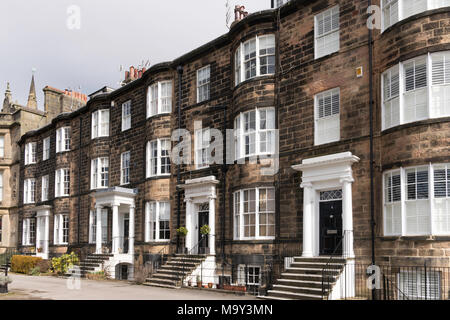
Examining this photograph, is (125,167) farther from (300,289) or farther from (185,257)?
(300,289)

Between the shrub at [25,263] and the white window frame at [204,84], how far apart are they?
15102 mm

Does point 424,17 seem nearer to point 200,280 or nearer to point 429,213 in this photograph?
point 429,213

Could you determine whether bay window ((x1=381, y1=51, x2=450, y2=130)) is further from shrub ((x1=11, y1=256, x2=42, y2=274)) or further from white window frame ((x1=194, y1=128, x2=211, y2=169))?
shrub ((x1=11, y1=256, x2=42, y2=274))

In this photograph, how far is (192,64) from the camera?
24594mm

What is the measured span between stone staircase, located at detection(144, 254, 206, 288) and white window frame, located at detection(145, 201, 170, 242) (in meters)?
Answer: 2.30

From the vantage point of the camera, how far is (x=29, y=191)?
126 ft

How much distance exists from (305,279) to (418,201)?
14.5 ft

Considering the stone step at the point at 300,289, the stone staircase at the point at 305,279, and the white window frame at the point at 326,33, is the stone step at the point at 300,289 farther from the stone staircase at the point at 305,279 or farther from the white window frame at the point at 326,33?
the white window frame at the point at 326,33

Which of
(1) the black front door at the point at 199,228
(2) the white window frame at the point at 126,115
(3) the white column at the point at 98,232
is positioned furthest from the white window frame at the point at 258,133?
(3) the white column at the point at 98,232

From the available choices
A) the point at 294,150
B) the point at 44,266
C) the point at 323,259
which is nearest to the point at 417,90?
the point at 294,150

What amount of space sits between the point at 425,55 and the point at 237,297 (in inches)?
398

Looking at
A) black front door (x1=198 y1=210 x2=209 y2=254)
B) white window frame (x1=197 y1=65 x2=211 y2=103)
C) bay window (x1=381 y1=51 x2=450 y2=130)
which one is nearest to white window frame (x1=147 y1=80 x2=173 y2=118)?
white window frame (x1=197 y1=65 x2=211 y2=103)

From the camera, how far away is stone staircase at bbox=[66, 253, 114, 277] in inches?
1033

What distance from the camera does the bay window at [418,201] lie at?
549 inches
